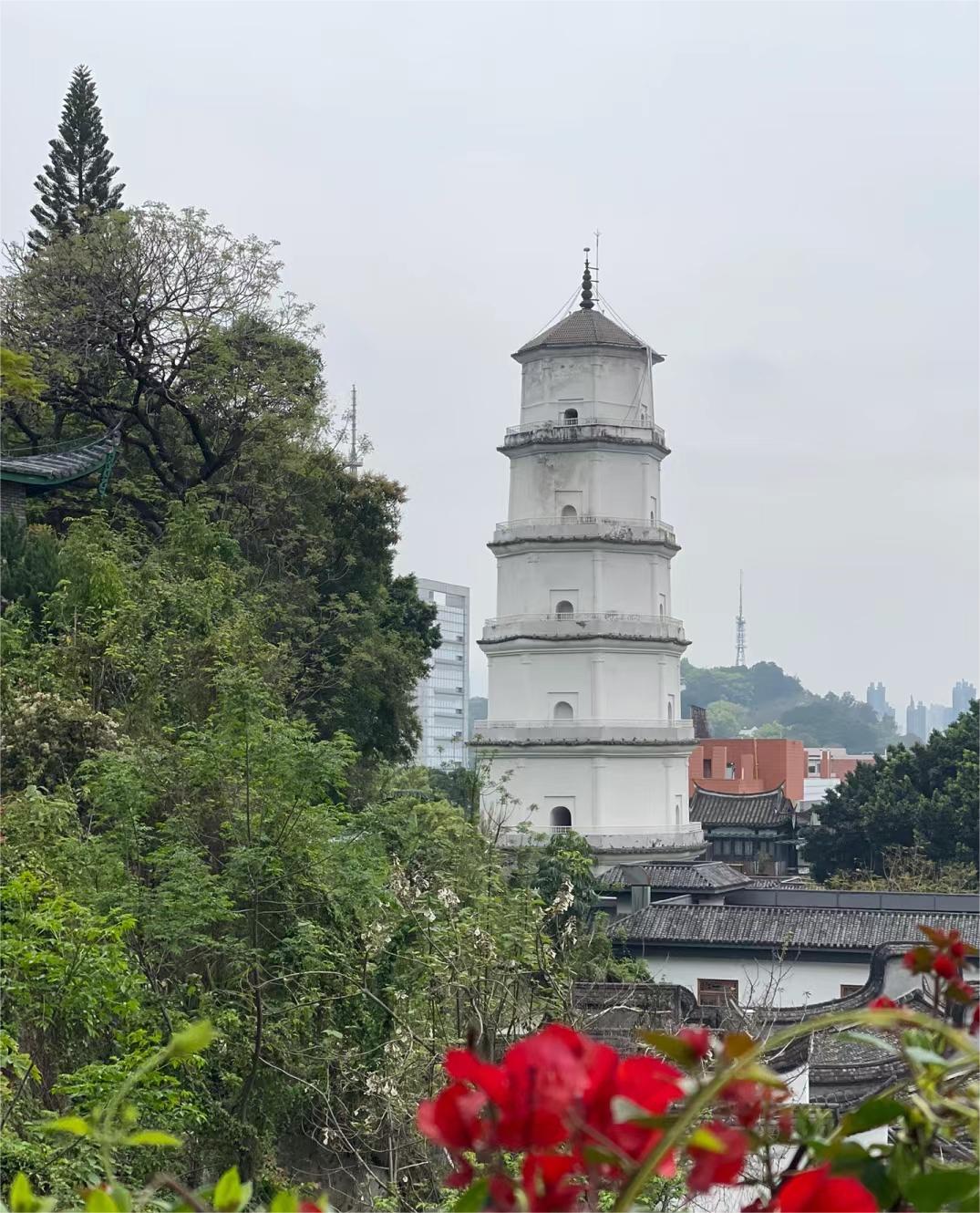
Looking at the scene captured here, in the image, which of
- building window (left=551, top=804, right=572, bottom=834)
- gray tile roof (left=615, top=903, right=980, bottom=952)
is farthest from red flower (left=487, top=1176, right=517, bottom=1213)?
building window (left=551, top=804, right=572, bottom=834)

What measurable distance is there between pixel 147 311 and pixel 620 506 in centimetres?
1014

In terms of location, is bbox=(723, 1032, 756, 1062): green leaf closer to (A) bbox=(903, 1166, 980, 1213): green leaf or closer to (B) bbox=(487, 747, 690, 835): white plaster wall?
(A) bbox=(903, 1166, 980, 1213): green leaf

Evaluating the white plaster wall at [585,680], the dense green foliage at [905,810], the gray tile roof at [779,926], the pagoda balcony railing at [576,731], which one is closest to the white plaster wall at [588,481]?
the white plaster wall at [585,680]

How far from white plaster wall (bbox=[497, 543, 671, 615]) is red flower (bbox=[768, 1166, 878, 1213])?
22.5 metres

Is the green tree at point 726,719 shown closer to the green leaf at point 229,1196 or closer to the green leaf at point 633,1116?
the green leaf at point 229,1196

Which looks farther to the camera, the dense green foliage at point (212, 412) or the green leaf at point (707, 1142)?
the dense green foliage at point (212, 412)

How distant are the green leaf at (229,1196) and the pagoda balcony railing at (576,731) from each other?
71.7 feet

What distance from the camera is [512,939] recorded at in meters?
7.92

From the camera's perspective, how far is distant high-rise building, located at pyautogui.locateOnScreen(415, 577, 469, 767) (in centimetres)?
6838

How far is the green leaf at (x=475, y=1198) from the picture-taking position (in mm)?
875

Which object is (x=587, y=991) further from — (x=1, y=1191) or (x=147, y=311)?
(x=147, y=311)

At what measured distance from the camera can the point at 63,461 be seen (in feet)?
42.0

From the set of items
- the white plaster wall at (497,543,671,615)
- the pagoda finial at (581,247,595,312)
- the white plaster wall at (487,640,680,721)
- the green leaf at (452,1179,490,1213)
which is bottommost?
the green leaf at (452,1179,490,1213)

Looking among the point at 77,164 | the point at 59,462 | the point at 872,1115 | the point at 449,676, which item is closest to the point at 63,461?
the point at 59,462
